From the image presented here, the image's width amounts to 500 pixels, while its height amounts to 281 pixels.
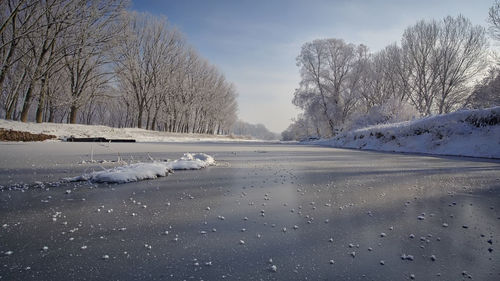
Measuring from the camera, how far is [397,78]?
27.1 meters

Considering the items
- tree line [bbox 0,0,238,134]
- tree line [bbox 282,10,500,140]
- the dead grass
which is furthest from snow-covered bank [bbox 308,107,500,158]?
the dead grass

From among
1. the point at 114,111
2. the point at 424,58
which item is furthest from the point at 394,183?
the point at 114,111

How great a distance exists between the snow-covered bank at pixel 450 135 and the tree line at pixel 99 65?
17.1m

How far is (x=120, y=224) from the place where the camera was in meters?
1.63

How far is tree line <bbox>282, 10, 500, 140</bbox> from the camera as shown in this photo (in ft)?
70.4

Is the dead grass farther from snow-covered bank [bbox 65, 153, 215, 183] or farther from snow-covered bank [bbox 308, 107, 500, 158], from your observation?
snow-covered bank [bbox 308, 107, 500, 158]

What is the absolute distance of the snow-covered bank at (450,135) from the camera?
8.80 metres

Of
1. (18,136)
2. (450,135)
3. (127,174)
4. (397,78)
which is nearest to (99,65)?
(18,136)

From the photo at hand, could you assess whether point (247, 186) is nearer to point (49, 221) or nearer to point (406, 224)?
point (406, 224)

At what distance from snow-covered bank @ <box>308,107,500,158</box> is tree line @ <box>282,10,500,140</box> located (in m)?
7.99

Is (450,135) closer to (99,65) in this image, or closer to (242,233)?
(242,233)

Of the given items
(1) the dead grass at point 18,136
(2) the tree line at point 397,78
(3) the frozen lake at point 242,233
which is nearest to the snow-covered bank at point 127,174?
(3) the frozen lake at point 242,233

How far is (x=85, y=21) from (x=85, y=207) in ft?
50.3

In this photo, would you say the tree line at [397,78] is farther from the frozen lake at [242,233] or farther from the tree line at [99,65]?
the frozen lake at [242,233]
